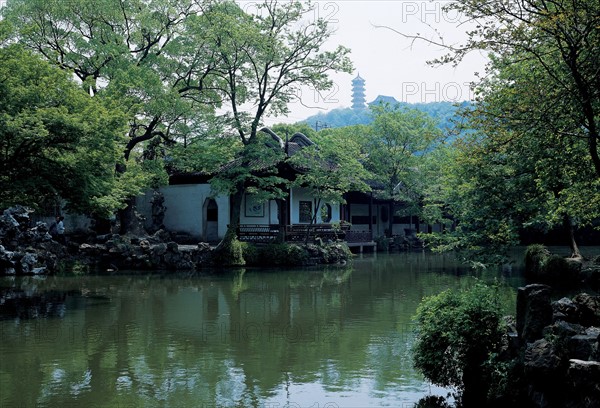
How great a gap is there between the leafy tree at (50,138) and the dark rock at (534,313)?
11518mm

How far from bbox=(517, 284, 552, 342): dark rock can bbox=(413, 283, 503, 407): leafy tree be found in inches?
12.8

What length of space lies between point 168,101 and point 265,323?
56.9 ft

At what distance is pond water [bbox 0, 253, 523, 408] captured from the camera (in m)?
7.64

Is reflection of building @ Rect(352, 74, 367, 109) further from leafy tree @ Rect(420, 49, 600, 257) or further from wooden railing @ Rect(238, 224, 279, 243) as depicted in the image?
leafy tree @ Rect(420, 49, 600, 257)

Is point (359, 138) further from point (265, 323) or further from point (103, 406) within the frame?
point (103, 406)

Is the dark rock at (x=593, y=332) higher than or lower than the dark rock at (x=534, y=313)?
lower

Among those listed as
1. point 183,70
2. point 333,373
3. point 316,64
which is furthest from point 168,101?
point 333,373

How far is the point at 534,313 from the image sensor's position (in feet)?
22.1

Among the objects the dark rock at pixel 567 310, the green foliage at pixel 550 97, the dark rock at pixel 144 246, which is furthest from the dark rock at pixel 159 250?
the dark rock at pixel 567 310

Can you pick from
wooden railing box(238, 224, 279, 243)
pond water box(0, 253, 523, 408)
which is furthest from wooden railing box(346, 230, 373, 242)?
pond water box(0, 253, 523, 408)

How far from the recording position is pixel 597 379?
5594mm

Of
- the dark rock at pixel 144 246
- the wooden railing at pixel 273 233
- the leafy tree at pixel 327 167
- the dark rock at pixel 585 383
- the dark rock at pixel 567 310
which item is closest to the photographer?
the dark rock at pixel 585 383

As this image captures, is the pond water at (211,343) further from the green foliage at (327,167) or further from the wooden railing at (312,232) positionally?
the green foliage at (327,167)

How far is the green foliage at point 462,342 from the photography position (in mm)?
6965
